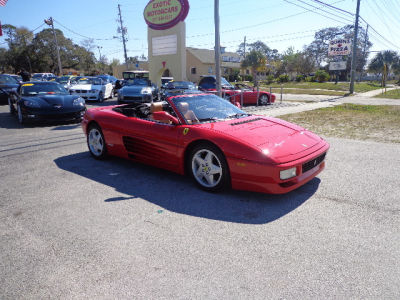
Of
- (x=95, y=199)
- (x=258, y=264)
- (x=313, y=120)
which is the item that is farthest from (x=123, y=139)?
(x=313, y=120)

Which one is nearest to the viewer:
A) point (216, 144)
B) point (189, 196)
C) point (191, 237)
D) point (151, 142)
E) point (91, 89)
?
point (191, 237)

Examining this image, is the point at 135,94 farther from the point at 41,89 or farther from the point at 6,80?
the point at 6,80

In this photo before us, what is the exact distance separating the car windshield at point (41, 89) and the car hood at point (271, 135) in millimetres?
8314

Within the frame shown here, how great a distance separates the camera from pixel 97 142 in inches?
221

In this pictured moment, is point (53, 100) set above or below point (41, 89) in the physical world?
below

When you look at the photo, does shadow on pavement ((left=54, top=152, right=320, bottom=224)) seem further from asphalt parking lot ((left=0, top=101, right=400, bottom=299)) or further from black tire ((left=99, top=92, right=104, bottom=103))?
black tire ((left=99, top=92, right=104, bottom=103))

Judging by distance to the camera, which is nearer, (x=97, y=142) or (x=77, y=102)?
(x=97, y=142)

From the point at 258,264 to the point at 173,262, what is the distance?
27.4 inches

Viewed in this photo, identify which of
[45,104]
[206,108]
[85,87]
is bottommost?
[45,104]

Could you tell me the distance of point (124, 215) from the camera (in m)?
3.38

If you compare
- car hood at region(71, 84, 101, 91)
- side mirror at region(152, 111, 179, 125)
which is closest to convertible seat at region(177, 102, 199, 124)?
side mirror at region(152, 111, 179, 125)

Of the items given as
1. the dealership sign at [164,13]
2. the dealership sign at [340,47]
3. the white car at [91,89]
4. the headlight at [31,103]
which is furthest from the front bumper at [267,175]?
the dealership sign at [340,47]

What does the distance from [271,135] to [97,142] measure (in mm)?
3292

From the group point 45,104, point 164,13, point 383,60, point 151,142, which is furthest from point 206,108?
point 383,60
